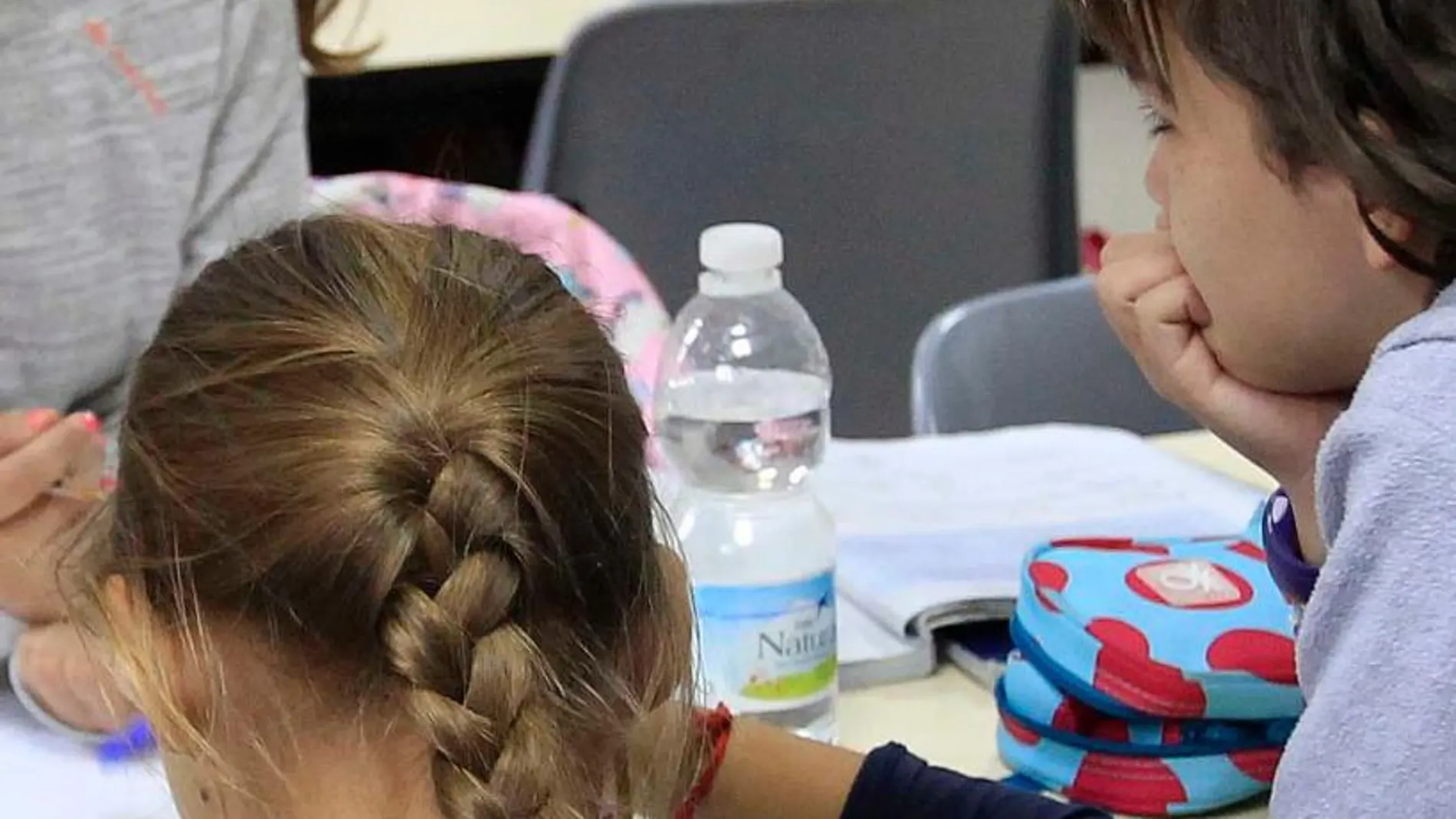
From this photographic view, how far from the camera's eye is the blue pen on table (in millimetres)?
947

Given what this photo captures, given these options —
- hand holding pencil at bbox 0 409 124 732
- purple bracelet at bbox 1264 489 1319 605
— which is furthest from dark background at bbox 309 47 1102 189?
purple bracelet at bbox 1264 489 1319 605

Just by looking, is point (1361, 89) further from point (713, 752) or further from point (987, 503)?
point (987, 503)

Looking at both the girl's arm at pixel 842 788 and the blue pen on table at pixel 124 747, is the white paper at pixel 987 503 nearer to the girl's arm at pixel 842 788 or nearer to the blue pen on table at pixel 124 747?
the girl's arm at pixel 842 788

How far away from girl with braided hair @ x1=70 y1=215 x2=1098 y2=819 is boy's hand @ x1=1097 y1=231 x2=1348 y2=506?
32cm

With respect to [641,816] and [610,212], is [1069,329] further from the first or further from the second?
[641,816]

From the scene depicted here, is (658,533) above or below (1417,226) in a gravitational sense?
below

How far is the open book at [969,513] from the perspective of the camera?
1.15 metres

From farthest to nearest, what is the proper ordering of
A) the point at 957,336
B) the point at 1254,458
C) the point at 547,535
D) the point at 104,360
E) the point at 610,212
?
the point at 610,212, the point at 957,336, the point at 104,360, the point at 1254,458, the point at 547,535

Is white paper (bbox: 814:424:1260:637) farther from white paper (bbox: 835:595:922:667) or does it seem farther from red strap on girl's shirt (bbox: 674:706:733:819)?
red strap on girl's shirt (bbox: 674:706:733:819)

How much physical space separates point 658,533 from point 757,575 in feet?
0.89

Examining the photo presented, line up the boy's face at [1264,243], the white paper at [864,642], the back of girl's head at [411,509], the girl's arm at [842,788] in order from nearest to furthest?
the back of girl's head at [411,509], the boy's face at [1264,243], the girl's arm at [842,788], the white paper at [864,642]

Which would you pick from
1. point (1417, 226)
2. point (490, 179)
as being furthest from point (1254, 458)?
point (490, 179)

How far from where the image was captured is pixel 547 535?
676 millimetres

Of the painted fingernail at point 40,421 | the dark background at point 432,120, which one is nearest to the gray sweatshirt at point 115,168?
the painted fingernail at point 40,421
